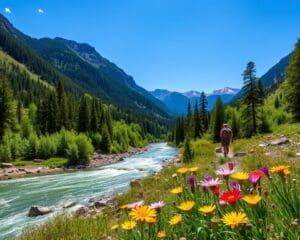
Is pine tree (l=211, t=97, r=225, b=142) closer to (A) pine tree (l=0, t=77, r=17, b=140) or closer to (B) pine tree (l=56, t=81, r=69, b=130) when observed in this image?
(B) pine tree (l=56, t=81, r=69, b=130)

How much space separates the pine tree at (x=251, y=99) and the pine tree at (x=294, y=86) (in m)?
10.2

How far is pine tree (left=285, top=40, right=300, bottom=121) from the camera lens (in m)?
41.1

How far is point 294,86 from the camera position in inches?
1625

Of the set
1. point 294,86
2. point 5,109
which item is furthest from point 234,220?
point 5,109

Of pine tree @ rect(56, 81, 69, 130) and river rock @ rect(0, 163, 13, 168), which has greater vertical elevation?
pine tree @ rect(56, 81, 69, 130)

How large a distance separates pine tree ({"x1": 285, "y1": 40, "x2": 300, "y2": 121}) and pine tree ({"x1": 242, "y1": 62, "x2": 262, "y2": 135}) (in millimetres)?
10247

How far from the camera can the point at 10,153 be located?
60062 mm

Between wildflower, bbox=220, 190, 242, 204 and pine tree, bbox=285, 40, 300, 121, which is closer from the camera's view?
wildflower, bbox=220, 190, 242, 204

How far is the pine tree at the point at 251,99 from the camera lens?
53125mm

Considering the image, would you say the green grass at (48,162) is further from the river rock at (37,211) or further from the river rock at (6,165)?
the river rock at (37,211)

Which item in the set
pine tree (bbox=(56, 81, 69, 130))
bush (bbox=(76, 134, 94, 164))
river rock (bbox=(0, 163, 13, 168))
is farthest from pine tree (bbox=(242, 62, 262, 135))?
pine tree (bbox=(56, 81, 69, 130))

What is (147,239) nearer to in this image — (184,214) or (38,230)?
(184,214)

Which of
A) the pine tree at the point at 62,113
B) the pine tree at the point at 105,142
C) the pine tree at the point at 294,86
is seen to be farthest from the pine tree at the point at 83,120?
the pine tree at the point at 294,86

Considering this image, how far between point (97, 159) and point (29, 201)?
146ft
